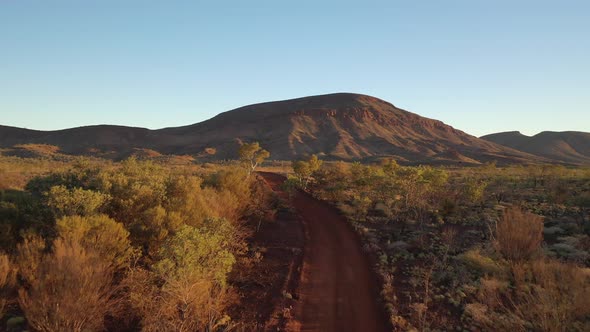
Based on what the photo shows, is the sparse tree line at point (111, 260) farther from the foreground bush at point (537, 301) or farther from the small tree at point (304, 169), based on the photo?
the small tree at point (304, 169)

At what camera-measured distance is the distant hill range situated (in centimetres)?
9619

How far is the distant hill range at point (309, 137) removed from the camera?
3787 inches

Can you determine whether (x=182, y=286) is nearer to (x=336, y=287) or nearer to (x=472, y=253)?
(x=336, y=287)

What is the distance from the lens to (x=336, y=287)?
1255 centimetres

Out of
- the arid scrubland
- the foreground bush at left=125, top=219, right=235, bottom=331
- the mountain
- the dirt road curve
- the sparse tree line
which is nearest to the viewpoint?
the sparse tree line

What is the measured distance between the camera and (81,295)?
739 cm

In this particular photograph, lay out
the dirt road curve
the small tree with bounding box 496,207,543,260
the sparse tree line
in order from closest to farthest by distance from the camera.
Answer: the sparse tree line → the dirt road curve → the small tree with bounding box 496,207,543,260

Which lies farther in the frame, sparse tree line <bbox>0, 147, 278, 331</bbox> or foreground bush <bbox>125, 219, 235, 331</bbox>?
foreground bush <bbox>125, 219, 235, 331</bbox>

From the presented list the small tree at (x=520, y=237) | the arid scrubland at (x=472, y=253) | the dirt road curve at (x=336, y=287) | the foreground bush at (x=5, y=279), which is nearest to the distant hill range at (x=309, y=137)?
the arid scrubland at (x=472, y=253)

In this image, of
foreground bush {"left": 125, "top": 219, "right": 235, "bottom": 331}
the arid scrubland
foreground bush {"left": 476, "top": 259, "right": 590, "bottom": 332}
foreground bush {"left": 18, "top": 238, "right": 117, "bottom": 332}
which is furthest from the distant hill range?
foreground bush {"left": 18, "top": 238, "right": 117, "bottom": 332}

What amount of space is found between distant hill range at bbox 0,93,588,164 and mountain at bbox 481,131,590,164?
2.30 meters

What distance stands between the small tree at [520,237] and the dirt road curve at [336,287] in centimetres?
542

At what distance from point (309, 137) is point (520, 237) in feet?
320

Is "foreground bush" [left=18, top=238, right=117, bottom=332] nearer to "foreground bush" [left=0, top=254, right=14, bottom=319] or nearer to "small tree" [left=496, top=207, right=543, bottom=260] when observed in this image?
"foreground bush" [left=0, top=254, right=14, bottom=319]
